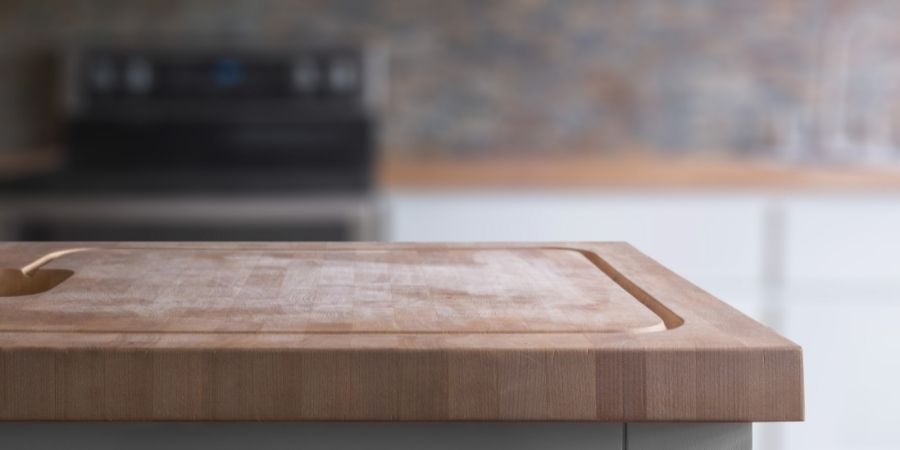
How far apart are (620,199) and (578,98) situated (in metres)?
0.74

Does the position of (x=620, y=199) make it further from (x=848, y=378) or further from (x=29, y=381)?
(x=29, y=381)

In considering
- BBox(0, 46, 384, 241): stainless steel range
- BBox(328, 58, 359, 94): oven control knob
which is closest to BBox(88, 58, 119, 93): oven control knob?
BBox(0, 46, 384, 241): stainless steel range

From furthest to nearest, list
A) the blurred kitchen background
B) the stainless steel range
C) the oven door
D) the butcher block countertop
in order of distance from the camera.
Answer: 1. the stainless steel range
2. the blurred kitchen background
3. the oven door
4. the butcher block countertop

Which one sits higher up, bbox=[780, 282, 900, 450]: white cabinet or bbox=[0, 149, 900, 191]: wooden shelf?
bbox=[0, 149, 900, 191]: wooden shelf

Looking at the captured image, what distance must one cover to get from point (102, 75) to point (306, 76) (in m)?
0.55

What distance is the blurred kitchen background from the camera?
2.79 metres

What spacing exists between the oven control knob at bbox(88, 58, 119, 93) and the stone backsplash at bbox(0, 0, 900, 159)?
11.9 inches

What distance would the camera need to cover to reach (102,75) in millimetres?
3225

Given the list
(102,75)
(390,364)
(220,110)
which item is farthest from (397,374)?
(102,75)

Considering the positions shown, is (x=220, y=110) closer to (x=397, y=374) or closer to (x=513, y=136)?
(x=513, y=136)

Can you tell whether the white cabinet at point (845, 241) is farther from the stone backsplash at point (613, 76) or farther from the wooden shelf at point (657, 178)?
the stone backsplash at point (613, 76)

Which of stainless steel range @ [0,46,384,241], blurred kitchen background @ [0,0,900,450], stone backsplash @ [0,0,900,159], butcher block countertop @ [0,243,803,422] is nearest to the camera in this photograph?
butcher block countertop @ [0,243,803,422]

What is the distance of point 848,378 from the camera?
285 centimetres

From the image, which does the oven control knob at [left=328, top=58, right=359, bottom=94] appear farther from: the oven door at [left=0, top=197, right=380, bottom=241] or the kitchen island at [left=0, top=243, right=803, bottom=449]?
the kitchen island at [left=0, top=243, right=803, bottom=449]
